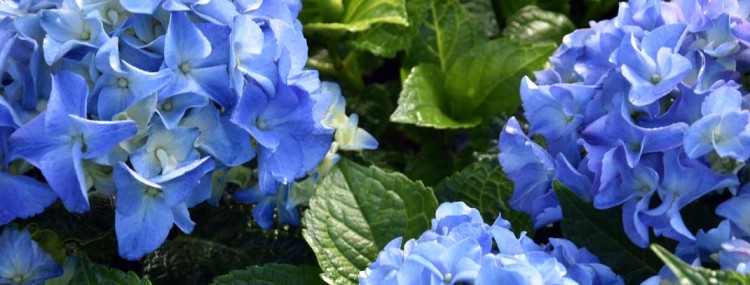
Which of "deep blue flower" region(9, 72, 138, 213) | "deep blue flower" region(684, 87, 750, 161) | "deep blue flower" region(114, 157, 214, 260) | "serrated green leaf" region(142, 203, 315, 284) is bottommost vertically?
"serrated green leaf" region(142, 203, 315, 284)

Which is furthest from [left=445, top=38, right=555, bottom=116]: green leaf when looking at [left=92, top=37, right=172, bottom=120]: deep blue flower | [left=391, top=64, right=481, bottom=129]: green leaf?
[left=92, top=37, right=172, bottom=120]: deep blue flower

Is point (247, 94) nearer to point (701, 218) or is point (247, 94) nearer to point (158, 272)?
point (158, 272)

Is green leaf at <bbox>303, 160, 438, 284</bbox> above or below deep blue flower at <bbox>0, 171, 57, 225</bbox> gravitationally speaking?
below

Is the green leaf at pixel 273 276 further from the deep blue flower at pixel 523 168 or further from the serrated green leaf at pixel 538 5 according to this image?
the serrated green leaf at pixel 538 5

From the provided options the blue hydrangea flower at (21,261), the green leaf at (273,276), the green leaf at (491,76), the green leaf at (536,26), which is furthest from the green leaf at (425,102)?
the blue hydrangea flower at (21,261)

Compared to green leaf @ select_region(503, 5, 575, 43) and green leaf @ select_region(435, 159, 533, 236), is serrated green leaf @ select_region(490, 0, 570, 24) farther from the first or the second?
green leaf @ select_region(435, 159, 533, 236)

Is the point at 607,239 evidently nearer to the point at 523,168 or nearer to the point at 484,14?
the point at 523,168
